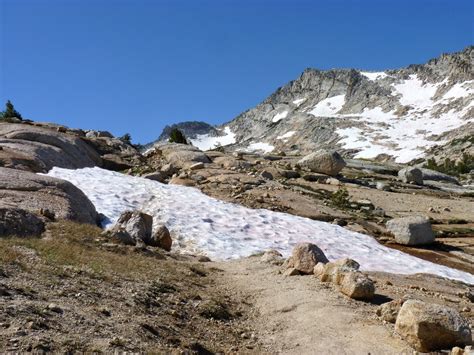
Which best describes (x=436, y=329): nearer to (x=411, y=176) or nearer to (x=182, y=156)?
(x=182, y=156)

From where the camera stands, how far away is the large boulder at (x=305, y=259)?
49.2ft

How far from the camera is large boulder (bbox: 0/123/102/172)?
1041 inches

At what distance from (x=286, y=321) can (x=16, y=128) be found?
1116 inches

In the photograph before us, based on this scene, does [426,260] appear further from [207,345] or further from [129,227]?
[207,345]

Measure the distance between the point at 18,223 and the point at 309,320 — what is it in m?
9.63

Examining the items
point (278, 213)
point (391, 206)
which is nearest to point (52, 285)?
point (278, 213)

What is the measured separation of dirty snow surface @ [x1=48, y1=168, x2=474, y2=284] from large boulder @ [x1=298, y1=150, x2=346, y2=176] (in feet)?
71.0

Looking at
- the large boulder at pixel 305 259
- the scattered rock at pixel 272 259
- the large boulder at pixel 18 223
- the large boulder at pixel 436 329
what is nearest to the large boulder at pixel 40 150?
the large boulder at pixel 18 223

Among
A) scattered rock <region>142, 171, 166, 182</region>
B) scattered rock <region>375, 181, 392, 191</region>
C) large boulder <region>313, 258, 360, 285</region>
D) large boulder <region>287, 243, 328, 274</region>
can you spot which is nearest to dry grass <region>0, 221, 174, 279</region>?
large boulder <region>287, 243, 328, 274</region>

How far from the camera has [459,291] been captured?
1752 centimetres

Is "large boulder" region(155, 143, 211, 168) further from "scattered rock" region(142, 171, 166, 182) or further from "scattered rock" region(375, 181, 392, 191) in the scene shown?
"scattered rock" region(375, 181, 392, 191)

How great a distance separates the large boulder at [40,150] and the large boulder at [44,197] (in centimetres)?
419

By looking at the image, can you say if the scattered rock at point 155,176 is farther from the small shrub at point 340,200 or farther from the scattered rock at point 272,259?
the scattered rock at point 272,259

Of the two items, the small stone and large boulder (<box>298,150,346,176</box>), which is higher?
large boulder (<box>298,150,346,176</box>)
